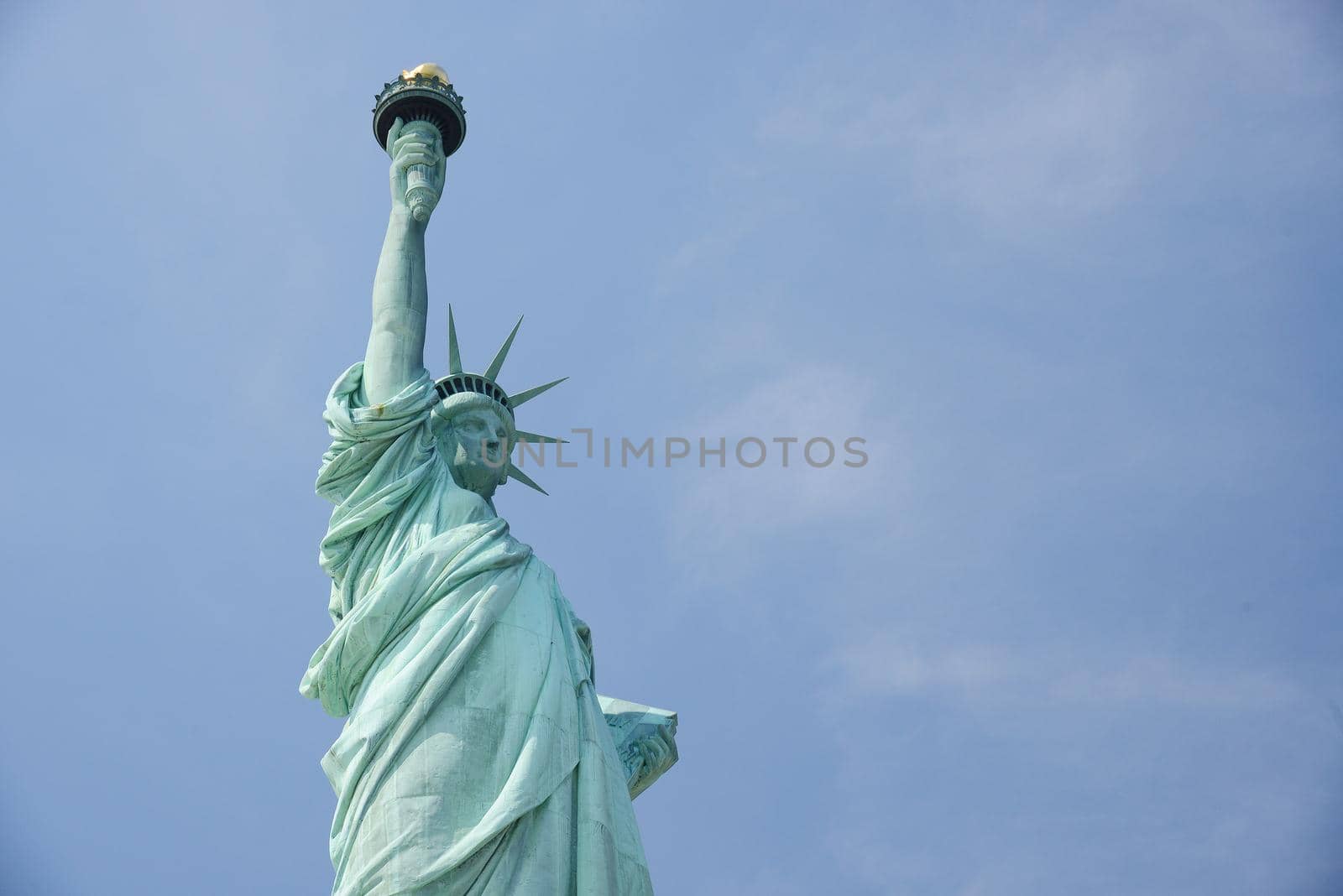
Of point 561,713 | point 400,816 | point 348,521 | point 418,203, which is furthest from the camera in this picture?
point 418,203

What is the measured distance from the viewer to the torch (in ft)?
82.4

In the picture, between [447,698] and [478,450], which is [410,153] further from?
[447,698]

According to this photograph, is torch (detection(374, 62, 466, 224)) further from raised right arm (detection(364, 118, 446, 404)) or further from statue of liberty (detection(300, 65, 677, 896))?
statue of liberty (detection(300, 65, 677, 896))

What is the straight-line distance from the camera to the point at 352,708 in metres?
19.6

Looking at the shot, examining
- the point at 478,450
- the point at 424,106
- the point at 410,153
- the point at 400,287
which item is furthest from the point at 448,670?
the point at 424,106

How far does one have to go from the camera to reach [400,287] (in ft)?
76.0

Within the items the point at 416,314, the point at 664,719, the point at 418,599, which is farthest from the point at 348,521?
the point at 664,719

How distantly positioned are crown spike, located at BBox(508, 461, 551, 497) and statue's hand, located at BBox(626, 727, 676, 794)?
3439 millimetres

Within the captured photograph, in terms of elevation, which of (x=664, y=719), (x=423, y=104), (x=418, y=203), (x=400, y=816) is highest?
(x=423, y=104)

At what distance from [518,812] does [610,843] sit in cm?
116

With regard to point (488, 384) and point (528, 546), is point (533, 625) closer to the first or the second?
point (528, 546)

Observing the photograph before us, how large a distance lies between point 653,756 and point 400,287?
6720mm

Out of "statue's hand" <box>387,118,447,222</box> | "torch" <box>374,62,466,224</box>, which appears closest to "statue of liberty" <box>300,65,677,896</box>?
"statue's hand" <box>387,118,447,222</box>

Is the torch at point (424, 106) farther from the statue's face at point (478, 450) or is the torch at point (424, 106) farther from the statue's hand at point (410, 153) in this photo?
the statue's face at point (478, 450)
